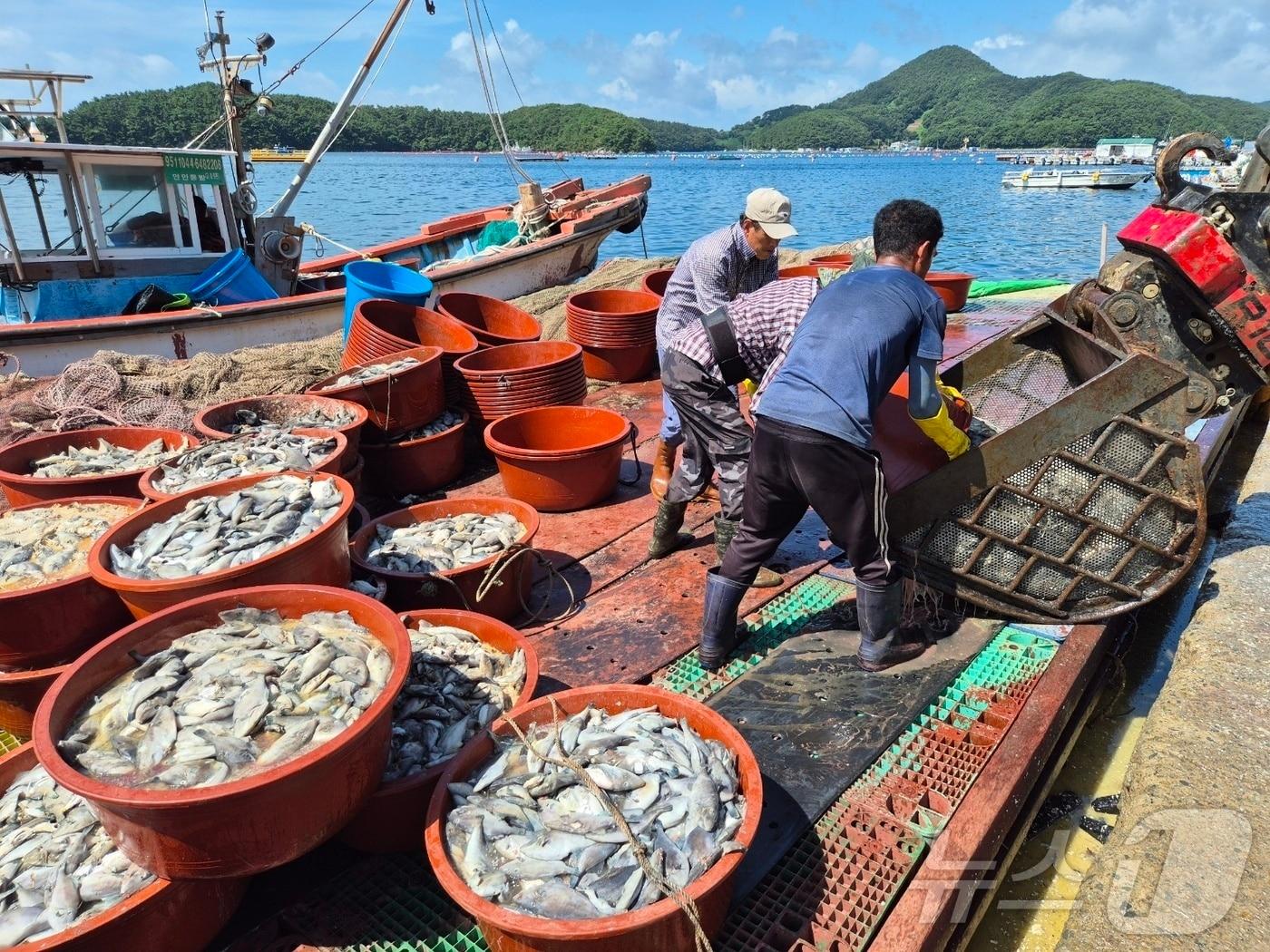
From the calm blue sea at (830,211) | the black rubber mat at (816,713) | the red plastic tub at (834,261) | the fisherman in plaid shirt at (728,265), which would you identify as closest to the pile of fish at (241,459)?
the fisherman in plaid shirt at (728,265)

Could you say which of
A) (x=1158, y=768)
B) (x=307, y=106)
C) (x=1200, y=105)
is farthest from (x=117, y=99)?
(x=1200, y=105)

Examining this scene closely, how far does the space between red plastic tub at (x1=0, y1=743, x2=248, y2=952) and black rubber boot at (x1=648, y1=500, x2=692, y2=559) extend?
7.80 ft

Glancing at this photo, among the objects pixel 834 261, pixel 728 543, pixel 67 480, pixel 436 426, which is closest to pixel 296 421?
pixel 436 426

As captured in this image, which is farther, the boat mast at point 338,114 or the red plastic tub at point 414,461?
the boat mast at point 338,114

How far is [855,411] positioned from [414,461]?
2.93m

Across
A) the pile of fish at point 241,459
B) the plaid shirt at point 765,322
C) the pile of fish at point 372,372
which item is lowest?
the pile of fish at point 241,459

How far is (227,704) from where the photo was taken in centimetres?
191

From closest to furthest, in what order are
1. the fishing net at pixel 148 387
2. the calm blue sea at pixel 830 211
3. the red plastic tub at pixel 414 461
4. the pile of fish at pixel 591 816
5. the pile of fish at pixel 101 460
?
the pile of fish at pixel 591 816 → the pile of fish at pixel 101 460 → the red plastic tub at pixel 414 461 → the fishing net at pixel 148 387 → the calm blue sea at pixel 830 211

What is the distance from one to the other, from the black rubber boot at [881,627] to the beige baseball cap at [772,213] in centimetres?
167

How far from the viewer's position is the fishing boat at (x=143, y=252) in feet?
23.3

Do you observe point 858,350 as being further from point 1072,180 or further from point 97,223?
point 1072,180

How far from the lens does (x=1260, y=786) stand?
2402mm

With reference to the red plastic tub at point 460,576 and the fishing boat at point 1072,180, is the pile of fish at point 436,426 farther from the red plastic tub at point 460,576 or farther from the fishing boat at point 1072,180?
the fishing boat at point 1072,180

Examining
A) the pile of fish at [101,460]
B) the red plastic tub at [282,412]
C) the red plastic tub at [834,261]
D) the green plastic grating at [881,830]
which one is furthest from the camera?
the red plastic tub at [834,261]
